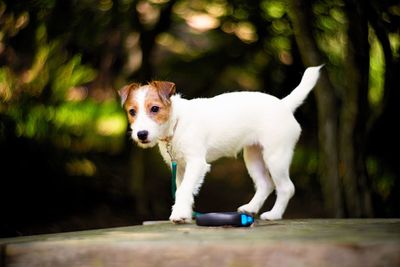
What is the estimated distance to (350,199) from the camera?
21.7 ft

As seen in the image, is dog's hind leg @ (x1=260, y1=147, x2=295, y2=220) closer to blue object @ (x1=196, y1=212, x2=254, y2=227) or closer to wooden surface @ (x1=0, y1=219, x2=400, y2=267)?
blue object @ (x1=196, y1=212, x2=254, y2=227)

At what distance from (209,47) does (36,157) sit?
299cm

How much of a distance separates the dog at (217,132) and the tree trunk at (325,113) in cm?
120

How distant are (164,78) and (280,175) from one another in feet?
14.8

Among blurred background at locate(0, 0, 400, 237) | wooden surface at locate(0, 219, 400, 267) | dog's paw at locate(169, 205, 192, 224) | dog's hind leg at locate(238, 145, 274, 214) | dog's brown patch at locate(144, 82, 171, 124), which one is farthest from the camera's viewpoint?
blurred background at locate(0, 0, 400, 237)

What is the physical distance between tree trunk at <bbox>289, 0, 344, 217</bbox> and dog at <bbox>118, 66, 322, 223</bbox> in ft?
3.94

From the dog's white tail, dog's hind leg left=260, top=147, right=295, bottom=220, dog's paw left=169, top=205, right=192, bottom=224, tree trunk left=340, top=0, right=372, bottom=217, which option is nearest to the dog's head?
dog's paw left=169, top=205, right=192, bottom=224

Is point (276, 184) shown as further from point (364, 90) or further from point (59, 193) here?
point (59, 193)

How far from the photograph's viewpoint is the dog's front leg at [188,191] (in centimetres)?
466

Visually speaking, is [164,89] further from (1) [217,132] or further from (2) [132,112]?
(1) [217,132]

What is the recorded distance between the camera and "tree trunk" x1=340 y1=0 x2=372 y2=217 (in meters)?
6.53

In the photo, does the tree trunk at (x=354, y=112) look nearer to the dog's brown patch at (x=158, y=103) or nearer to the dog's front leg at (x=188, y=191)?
the dog's front leg at (x=188, y=191)

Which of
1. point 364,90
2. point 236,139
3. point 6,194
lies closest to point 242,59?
point 364,90

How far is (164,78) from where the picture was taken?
925 centimetres
